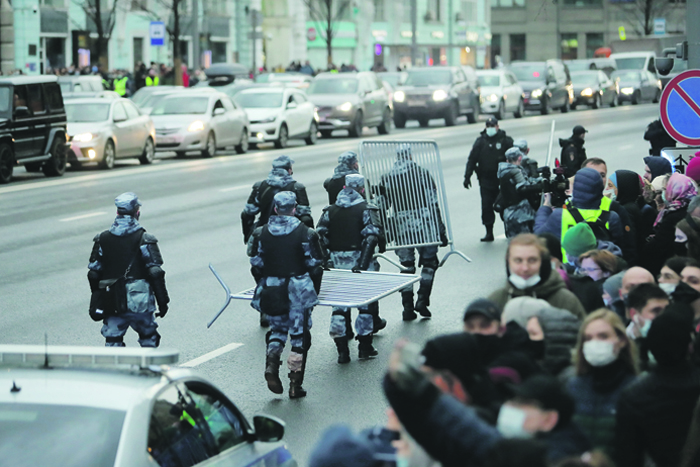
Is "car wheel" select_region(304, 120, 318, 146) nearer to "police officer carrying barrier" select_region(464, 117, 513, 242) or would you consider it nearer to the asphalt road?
the asphalt road

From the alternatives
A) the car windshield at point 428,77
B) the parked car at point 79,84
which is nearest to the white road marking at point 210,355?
the parked car at point 79,84

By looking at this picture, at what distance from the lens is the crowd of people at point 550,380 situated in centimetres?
343

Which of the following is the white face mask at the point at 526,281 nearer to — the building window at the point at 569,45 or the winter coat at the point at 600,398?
the winter coat at the point at 600,398

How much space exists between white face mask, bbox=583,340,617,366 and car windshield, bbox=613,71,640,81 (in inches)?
1954

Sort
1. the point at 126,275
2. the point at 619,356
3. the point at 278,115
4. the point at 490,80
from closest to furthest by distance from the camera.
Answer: the point at 619,356
the point at 126,275
the point at 278,115
the point at 490,80

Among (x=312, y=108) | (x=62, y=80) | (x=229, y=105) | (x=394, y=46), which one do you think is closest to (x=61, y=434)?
(x=229, y=105)

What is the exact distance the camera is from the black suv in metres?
23.9

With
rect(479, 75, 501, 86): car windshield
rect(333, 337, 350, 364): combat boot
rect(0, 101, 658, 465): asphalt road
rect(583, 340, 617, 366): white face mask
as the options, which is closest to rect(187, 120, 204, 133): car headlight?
rect(0, 101, 658, 465): asphalt road

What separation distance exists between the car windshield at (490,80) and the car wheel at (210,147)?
1595cm

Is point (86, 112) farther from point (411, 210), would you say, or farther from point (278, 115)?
point (411, 210)

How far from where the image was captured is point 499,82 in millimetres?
43219

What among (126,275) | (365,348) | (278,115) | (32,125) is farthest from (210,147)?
(126,275)

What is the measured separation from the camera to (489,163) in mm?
16672

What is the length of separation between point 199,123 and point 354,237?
19.2m
